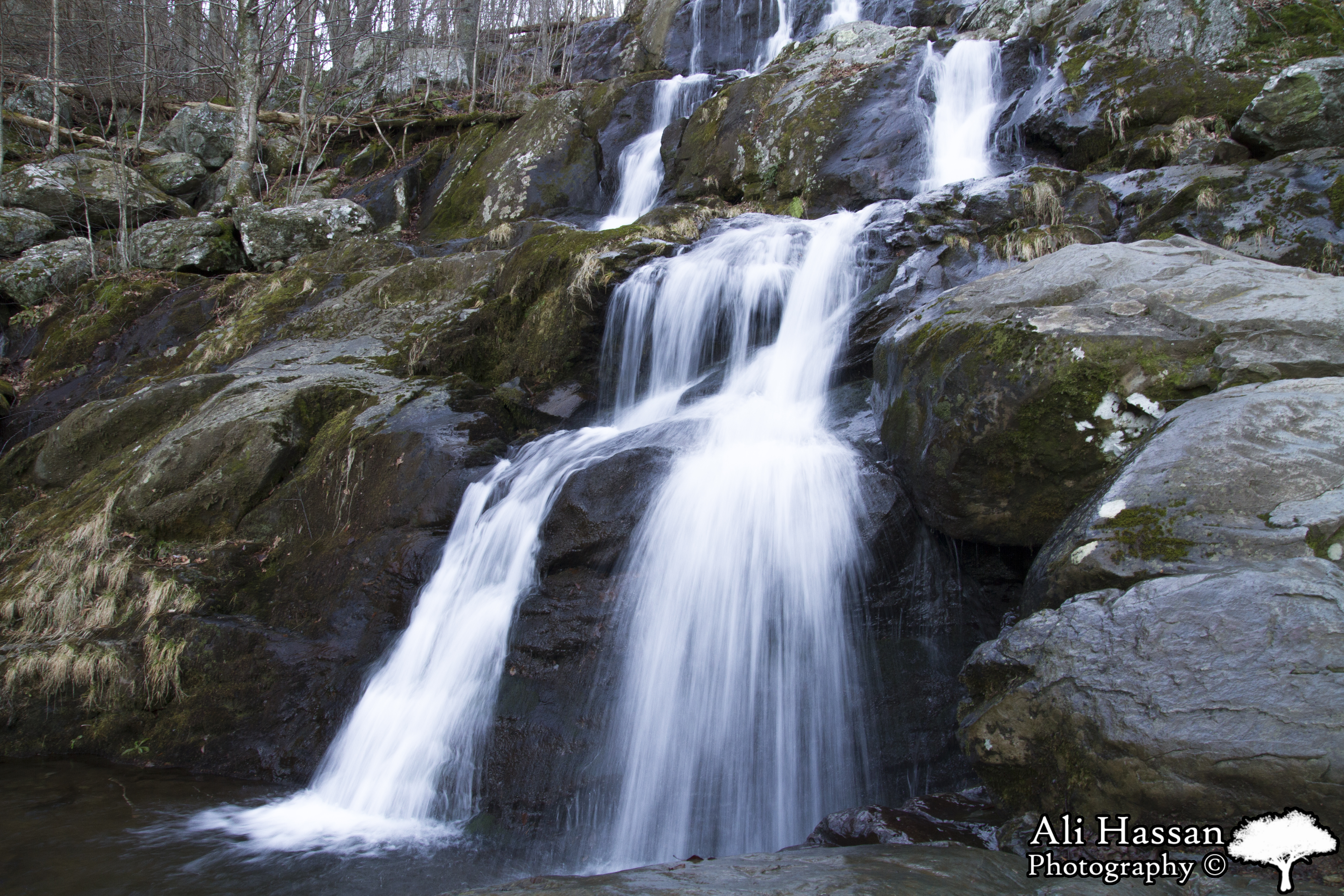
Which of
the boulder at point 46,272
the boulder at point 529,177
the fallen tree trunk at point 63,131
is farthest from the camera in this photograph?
the fallen tree trunk at point 63,131

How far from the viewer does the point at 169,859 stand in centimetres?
406

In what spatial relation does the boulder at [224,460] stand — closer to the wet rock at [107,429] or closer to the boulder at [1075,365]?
the wet rock at [107,429]

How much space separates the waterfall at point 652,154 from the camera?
13500 mm

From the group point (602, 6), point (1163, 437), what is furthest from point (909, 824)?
point (602, 6)

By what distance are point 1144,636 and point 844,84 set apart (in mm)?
11212

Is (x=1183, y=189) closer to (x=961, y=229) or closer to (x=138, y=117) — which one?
(x=961, y=229)

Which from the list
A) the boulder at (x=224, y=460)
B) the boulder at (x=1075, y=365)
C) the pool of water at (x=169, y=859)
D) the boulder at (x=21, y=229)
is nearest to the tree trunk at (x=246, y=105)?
the boulder at (x=21, y=229)

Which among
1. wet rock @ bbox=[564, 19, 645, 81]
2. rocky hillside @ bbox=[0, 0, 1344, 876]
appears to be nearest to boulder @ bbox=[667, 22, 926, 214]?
rocky hillside @ bbox=[0, 0, 1344, 876]

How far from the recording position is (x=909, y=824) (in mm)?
3209

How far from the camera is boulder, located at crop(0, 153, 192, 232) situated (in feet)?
45.9

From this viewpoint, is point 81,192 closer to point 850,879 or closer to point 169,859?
point 169,859

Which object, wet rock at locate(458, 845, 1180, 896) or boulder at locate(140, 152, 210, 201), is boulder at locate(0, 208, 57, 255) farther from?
wet rock at locate(458, 845, 1180, 896)

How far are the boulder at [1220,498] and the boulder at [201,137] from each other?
20433mm

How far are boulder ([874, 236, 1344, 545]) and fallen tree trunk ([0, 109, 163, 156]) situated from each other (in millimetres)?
18931
